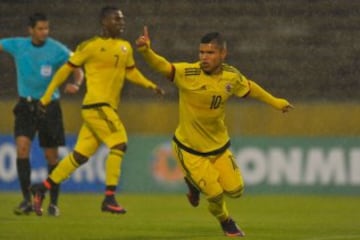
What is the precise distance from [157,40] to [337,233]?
1055 cm

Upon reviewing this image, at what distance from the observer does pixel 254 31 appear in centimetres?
2164

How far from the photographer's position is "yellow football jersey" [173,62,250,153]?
10508 mm

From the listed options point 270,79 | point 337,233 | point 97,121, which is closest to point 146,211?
point 97,121

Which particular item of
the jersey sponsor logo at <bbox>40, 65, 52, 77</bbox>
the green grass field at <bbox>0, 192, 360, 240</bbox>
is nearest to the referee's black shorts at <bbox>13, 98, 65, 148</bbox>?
the jersey sponsor logo at <bbox>40, 65, 52, 77</bbox>

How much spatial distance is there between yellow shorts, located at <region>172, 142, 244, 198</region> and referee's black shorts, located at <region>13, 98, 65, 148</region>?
2.68 metres

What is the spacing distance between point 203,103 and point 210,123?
0.19 m

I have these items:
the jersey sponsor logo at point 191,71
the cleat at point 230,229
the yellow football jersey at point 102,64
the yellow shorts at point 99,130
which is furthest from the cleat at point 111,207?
the jersey sponsor logo at point 191,71

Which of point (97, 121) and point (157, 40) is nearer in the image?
point (97, 121)

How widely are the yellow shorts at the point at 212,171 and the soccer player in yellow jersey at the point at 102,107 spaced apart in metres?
2.00

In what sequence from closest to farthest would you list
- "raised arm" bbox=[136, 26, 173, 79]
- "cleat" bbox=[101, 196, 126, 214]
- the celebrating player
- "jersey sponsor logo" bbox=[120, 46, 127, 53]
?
1. "raised arm" bbox=[136, 26, 173, 79]
2. "cleat" bbox=[101, 196, 126, 214]
3. "jersey sponsor logo" bbox=[120, 46, 127, 53]
4. the celebrating player

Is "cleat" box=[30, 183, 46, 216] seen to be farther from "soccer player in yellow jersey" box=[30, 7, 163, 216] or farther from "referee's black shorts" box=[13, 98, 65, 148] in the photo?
"referee's black shorts" box=[13, 98, 65, 148]

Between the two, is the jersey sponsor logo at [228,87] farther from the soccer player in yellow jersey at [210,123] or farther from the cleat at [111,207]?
→ the cleat at [111,207]

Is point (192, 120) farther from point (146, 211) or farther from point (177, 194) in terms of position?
point (177, 194)

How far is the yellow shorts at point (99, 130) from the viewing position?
1263cm
